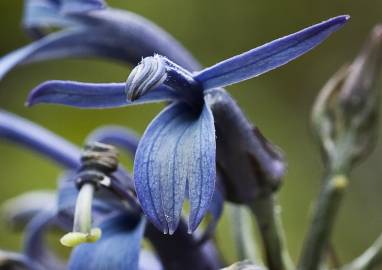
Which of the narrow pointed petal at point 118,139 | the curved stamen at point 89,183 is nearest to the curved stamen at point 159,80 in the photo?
the curved stamen at point 89,183

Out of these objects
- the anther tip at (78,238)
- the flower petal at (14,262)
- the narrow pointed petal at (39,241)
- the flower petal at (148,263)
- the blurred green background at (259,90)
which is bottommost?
the anther tip at (78,238)

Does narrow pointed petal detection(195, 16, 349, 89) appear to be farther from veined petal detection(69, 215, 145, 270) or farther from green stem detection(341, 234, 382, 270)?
green stem detection(341, 234, 382, 270)

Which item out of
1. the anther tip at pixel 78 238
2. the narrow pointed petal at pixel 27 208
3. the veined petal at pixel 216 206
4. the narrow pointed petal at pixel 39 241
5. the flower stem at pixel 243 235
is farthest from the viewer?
the narrow pointed petal at pixel 27 208

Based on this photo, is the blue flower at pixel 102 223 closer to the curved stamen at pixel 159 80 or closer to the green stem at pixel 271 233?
the green stem at pixel 271 233

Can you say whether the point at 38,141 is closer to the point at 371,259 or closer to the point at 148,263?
the point at 148,263

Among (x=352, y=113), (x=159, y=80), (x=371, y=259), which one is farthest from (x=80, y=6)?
(x=371, y=259)

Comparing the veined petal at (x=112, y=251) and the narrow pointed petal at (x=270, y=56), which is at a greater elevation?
the narrow pointed petal at (x=270, y=56)

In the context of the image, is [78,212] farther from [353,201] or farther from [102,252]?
[353,201]

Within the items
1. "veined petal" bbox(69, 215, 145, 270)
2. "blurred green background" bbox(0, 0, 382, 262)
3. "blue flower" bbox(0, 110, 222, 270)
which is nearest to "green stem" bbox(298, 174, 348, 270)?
"blue flower" bbox(0, 110, 222, 270)
